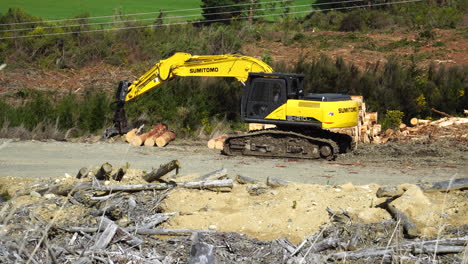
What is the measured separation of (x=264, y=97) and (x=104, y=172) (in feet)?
22.0

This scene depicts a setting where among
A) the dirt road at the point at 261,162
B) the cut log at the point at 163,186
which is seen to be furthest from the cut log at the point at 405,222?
the dirt road at the point at 261,162

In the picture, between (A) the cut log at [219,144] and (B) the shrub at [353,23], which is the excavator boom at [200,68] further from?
(B) the shrub at [353,23]

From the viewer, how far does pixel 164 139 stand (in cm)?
1786

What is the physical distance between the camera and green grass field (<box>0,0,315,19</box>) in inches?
1612

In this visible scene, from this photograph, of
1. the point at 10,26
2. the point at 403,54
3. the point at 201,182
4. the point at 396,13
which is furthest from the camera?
the point at 396,13

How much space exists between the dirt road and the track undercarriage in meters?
0.31

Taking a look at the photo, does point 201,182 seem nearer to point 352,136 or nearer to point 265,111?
point 265,111

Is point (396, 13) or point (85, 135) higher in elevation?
point (396, 13)

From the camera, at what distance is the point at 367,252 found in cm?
698

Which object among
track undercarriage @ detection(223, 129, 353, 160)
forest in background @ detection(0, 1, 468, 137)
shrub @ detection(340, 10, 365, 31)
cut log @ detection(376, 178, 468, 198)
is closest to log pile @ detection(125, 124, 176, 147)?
forest in background @ detection(0, 1, 468, 137)

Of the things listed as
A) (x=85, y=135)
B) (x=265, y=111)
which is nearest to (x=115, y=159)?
(x=265, y=111)

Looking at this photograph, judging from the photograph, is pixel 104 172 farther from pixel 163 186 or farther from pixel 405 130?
pixel 405 130

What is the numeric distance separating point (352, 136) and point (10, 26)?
19.9 metres

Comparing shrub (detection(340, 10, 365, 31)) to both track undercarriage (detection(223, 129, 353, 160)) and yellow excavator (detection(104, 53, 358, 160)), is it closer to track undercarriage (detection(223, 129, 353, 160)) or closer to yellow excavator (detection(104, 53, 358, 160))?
yellow excavator (detection(104, 53, 358, 160))
